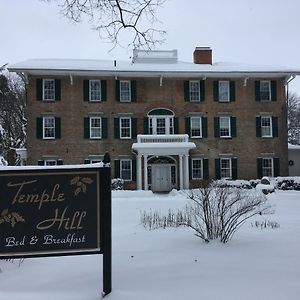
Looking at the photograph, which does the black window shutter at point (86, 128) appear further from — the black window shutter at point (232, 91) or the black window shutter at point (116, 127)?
the black window shutter at point (232, 91)

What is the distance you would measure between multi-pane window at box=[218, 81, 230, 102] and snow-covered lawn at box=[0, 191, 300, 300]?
24519 millimetres

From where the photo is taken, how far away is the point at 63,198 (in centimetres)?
493

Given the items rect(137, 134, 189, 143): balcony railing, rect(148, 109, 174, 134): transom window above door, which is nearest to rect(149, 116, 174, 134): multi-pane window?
rect(148, 109, 174, 134): transom window above door

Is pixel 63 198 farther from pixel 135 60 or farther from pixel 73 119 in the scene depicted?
pixel 135 60

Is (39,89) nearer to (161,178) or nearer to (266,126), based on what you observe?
(161,178)

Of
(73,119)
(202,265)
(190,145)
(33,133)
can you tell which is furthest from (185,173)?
(202,265)

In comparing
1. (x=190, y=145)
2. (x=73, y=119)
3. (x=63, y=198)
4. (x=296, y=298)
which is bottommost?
(x=296, y=298)

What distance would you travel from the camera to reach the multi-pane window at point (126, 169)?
30391mm

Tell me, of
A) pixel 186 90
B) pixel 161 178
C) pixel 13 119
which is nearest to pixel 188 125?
pixel 186 90

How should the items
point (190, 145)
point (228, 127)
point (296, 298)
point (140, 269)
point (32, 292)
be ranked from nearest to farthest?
point (296, 298), point (32, 292), point (140, 269), point (190, 145), point (228, 127)

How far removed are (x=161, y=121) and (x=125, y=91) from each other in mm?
3446

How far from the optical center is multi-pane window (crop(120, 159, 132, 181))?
30391mm

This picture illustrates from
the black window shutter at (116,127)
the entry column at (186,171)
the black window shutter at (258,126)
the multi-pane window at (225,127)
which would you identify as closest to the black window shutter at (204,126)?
the multi-pane window at (225,127)

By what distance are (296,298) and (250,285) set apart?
581 millimetres
